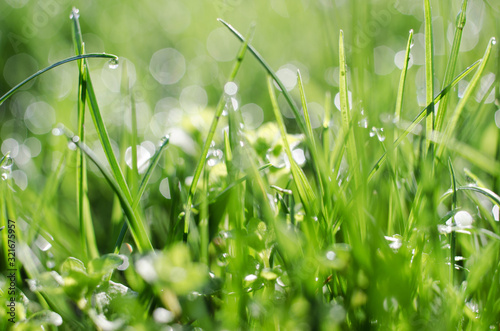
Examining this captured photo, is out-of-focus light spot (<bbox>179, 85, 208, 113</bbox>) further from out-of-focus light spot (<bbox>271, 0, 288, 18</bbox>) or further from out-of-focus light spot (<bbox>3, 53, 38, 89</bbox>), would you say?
out-of-focus light spot (<bbox>271, 0, 288, 18</bbox>)

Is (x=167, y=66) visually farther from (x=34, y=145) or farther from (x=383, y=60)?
(x=383, y=60)

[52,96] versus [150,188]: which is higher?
[52,96]

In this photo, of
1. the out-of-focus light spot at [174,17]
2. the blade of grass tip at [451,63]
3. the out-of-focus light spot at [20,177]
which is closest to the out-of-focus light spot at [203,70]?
the out-of-focus light spot at [174,17]

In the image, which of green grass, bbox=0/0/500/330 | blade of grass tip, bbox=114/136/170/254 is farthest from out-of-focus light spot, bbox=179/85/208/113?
blade of grass tip, bbox=114/136/170/254

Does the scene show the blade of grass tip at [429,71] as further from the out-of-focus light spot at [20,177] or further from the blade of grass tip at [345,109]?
the out-of-focus light spot at [20,177]

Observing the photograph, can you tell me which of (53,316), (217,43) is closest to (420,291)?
(53,316)

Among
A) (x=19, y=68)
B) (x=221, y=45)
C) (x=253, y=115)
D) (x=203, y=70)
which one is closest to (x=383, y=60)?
(x=253, y=115)

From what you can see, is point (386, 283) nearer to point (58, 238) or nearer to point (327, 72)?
point (58, 238)
